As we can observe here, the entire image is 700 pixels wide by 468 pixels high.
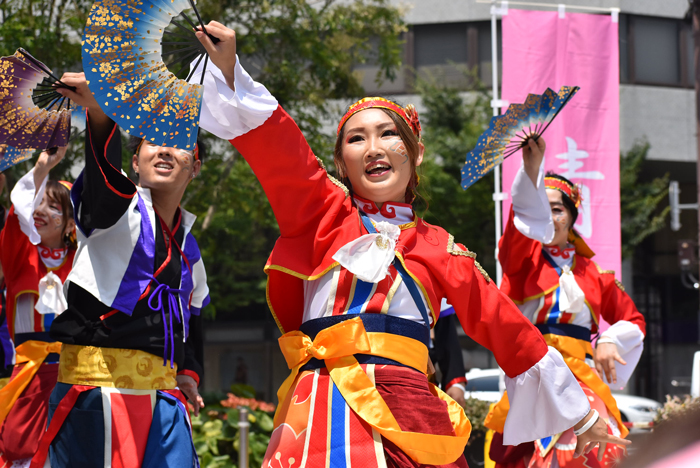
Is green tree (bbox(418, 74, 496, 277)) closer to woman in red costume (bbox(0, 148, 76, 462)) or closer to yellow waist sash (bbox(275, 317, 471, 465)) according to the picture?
woman in red costume (bbox(0, 148, 76, 462))

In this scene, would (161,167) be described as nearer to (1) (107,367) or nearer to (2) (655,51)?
(1) (107,367)

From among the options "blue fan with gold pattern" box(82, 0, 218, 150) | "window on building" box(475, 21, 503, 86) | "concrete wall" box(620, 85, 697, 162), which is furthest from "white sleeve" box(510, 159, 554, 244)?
"concrete wall" box(620, 85, 697, 162)

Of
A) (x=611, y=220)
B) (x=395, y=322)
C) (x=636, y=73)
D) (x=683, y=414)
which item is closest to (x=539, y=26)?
(x=611, y=220)

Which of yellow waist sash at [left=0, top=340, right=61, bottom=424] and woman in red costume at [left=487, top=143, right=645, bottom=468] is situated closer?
woman in red costume at [left=487, top=143, right=645, bottom=468]

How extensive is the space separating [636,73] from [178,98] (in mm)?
15636

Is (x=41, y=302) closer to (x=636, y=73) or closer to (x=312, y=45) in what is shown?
(x=312, y=45)

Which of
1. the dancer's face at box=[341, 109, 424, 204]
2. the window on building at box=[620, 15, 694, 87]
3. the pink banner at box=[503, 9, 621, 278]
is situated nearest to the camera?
the dancer's face at box=[341, 109, 424, 204]

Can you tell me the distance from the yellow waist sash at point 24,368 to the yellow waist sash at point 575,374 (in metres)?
2.22

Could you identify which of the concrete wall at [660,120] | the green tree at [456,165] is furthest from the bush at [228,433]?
the concrete wall at [660,120]

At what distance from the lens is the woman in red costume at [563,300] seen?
12.0ft

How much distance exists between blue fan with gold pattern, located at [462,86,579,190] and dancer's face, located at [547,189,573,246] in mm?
760

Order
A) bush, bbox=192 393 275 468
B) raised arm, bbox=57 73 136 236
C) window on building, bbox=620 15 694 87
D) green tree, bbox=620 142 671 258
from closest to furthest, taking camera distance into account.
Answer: raised arm, bbox=57 73 136 236 < bush, bbox=192 393 275 468 < green tree, bbox=620 142 671 258 < window on building, bbox=620 15 694 87

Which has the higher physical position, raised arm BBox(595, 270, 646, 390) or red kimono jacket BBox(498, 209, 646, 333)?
red kimono jacket BBox(498, 209, 646, 333)

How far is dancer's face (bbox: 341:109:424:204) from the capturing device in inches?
97.3
